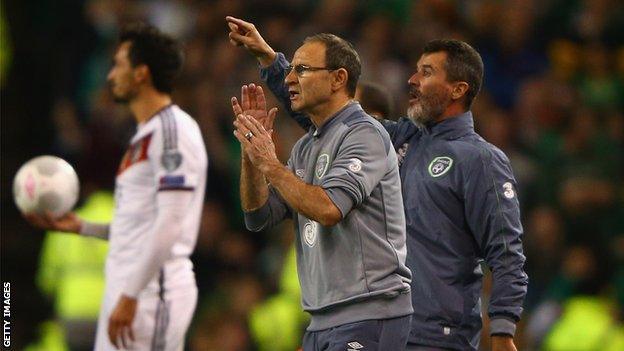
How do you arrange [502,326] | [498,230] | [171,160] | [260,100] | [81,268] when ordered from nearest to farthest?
[260,100]
[502,326]
[498,230]
[171,160]
[81,268]

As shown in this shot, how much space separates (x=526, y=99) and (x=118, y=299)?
19.3ft

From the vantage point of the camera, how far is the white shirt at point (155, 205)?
6938 millimetres

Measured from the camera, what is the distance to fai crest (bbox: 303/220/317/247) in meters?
5.90

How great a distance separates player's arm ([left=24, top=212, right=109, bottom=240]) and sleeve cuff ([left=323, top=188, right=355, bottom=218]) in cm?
221

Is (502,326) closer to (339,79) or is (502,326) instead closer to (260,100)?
(339,79)

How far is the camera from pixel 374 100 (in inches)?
297

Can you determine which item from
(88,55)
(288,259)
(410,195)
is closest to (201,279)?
(288,259)

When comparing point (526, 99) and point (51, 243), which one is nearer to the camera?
point (51, 243)

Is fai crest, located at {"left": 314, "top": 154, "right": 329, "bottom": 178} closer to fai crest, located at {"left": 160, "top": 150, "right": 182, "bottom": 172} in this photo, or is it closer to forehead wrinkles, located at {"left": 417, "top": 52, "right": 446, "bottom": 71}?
forehead wrinkles, located at {"left": 417, "top": 52, "right": 446, "bottom": 71}

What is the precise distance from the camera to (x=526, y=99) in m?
12.0

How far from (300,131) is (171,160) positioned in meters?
4.67

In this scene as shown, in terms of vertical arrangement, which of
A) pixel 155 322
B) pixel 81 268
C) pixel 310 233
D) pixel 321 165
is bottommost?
pixel 81 268

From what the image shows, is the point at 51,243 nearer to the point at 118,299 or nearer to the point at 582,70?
the point at 118,299

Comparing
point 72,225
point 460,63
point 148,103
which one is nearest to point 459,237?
point 460,63
